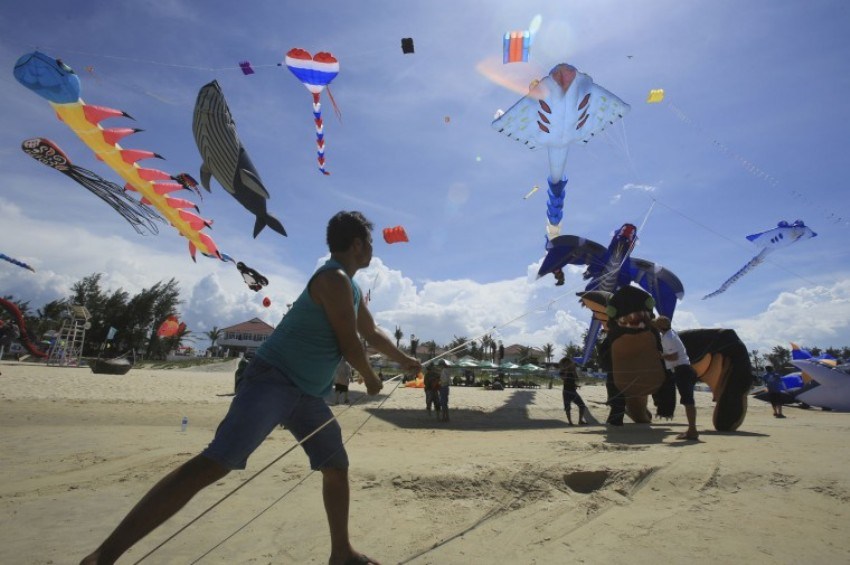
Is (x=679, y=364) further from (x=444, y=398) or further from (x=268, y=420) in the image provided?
(x=268, y=420)

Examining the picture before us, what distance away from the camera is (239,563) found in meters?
2.26

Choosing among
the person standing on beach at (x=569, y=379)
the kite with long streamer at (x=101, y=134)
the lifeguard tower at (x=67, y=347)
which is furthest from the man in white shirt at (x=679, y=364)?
the lifeguard tower at (x=67, y=347)

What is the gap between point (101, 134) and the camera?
7027 mm

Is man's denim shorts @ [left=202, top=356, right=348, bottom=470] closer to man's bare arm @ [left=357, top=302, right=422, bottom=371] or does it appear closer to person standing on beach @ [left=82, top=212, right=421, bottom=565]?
person standing on beach @ [left=82, top=212, right=421, bottom=565]

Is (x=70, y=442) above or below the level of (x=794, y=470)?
below

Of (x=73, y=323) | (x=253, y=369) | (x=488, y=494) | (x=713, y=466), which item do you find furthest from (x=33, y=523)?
(x=73, y=323)

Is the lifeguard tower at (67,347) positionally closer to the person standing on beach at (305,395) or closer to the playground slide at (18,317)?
the playground slide at (18,317)

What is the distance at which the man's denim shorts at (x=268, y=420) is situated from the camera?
1.88 m

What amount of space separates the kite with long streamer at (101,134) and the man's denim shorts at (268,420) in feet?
23.2

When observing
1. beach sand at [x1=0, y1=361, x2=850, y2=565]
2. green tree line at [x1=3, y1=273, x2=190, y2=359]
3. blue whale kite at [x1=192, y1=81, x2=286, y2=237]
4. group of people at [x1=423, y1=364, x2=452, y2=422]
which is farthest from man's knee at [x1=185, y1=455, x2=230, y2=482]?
green tree line at [x1=3, y1=273, x2=190, y2=359]

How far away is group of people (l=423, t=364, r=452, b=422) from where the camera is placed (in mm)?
11203

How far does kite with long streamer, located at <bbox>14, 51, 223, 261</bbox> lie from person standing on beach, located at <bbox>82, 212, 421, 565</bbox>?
677cm

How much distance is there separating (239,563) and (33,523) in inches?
61.1

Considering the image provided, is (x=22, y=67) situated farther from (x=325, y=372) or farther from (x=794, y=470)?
(x=794, y=470)
